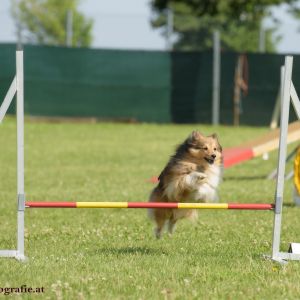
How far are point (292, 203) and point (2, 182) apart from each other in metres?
4.55

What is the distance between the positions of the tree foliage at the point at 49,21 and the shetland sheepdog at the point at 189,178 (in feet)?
72.0

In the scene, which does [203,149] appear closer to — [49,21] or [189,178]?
[189,178]

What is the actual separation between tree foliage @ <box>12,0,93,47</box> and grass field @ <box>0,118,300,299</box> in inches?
628

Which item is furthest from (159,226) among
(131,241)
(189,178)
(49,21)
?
(49,21)

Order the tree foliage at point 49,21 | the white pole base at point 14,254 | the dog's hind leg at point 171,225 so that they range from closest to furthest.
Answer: the white pole base at point 14,254 → the dog's hind leg at point 171,225 → the tree foliage at point 49,21

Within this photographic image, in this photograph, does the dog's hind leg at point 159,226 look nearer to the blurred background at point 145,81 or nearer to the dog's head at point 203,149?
the dog's head at point 203,149

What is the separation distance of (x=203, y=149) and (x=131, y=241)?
3.53ft

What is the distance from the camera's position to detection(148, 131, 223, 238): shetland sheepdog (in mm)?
7688

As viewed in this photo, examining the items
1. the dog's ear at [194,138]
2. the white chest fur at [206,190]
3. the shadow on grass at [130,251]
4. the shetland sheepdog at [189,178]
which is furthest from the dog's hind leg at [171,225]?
the shadow on grass at [130,251]

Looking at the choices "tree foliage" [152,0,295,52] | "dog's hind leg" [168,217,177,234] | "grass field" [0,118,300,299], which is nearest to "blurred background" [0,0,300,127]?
"tree foliage" [152,0,295,52]

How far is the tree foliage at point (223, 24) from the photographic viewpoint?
28.2 metres

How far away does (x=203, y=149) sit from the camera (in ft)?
26.3

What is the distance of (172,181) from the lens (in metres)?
7.74

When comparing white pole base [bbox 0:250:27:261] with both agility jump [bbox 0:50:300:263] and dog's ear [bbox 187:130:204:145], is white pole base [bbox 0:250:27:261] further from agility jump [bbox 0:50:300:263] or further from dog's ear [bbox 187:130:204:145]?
dog's ear [bbox 187:130:204:145]
